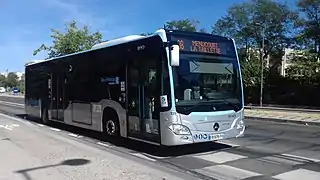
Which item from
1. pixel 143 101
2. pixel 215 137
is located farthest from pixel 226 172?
pixel 143 101

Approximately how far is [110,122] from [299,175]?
19.9 feet

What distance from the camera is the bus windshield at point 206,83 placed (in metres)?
9.24

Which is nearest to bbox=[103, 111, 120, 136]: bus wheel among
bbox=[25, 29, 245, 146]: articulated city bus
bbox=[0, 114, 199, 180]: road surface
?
bbox=[25, 29, 245, 146]: articulated city bus

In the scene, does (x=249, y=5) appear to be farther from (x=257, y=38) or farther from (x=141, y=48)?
(x=141, y=48)

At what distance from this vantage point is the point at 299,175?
24.3 feet

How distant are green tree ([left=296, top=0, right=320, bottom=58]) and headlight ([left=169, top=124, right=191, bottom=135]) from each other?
127ft

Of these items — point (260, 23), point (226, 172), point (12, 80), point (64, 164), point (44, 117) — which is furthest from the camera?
point (12, 80)

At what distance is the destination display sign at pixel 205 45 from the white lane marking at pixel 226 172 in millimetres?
2937

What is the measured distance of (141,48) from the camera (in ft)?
33.6

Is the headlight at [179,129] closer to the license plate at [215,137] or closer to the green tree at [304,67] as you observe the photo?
the license plate at [215,137]

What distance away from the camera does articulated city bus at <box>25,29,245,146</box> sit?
9.17 meters

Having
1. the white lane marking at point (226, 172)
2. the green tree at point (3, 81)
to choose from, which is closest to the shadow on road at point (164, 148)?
the white lane marking at point (226, 172)

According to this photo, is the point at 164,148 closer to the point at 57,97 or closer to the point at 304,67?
the point at 57,97

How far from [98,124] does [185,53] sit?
4469mm
